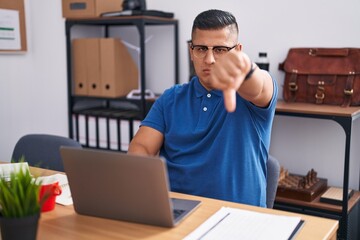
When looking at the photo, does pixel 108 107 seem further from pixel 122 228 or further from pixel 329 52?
pixel 122 228

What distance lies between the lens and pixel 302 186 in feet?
8.62

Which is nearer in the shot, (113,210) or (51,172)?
(113,210)

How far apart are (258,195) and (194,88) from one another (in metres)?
0.46

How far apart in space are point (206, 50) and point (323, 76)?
125 centimetres

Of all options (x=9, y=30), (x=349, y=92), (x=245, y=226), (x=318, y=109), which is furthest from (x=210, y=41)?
(x=9, y=30)

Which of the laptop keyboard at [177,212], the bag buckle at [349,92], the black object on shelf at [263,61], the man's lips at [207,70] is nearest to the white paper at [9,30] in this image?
the black object on shelf at [263,61]

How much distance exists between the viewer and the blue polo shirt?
1.57 meters

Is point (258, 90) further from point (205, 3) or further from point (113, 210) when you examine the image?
point (205, 3)

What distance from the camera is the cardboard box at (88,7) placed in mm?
3148

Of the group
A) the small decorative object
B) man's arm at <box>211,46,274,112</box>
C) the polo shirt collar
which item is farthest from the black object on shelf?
man's arm at <box>211,46,274,112</box>

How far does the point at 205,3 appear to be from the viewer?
10.1ft

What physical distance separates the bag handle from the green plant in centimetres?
205

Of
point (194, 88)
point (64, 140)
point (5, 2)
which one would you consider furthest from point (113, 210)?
point (5, 2)

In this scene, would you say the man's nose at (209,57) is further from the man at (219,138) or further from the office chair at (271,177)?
the office chair at (271,177)
